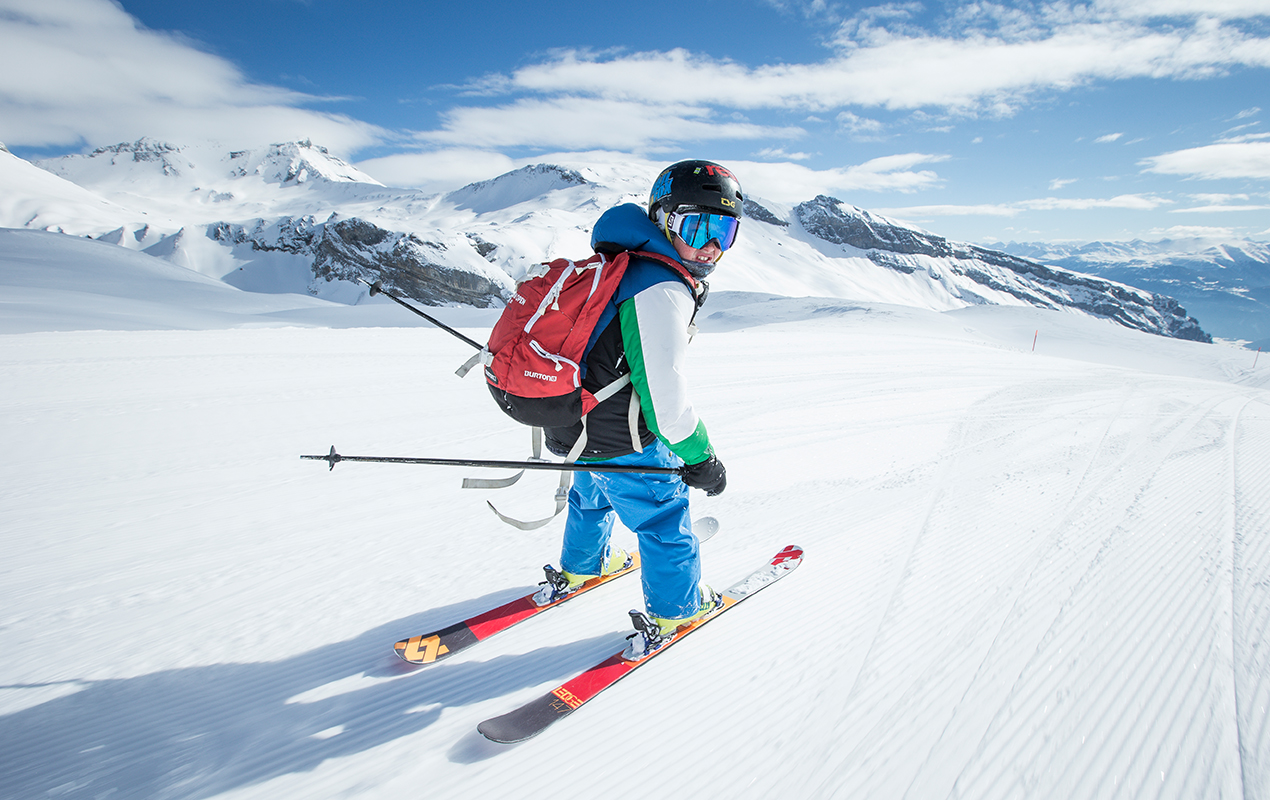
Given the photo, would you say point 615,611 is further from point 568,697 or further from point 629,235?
point 629,235

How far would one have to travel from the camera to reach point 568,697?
2158mm

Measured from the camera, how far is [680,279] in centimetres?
204

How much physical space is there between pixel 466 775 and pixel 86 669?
1738 mm

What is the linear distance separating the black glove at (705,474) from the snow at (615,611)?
2.63ft

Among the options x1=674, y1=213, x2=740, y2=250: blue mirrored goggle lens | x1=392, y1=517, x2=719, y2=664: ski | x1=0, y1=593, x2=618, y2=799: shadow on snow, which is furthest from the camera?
x1=392, y1=517, x2=719, y2=664: ski

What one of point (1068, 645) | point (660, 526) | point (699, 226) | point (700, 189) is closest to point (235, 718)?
point (660, 526)

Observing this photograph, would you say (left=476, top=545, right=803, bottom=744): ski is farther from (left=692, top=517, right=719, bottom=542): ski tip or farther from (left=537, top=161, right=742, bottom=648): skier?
(left=692, top=517, right=719, bottom=542): ski tip

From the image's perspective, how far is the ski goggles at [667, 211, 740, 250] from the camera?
2182 mm

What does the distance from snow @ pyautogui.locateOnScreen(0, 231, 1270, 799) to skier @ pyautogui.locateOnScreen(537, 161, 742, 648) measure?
0.56 m

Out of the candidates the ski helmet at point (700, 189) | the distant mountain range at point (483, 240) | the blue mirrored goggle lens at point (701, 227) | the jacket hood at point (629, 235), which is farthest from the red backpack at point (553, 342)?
the distant mountain range at point (483, 240)

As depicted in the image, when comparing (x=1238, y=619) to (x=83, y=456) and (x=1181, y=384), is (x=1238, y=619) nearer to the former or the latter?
(x=83, y=456)

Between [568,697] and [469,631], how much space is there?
647 millimetres

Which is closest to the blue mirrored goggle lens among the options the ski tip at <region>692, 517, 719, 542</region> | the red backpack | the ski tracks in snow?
the red backpack

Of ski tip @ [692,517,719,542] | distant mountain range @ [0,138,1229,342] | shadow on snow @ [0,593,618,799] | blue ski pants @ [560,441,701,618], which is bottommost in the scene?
shadow on snow @ [0,593,618,799]
